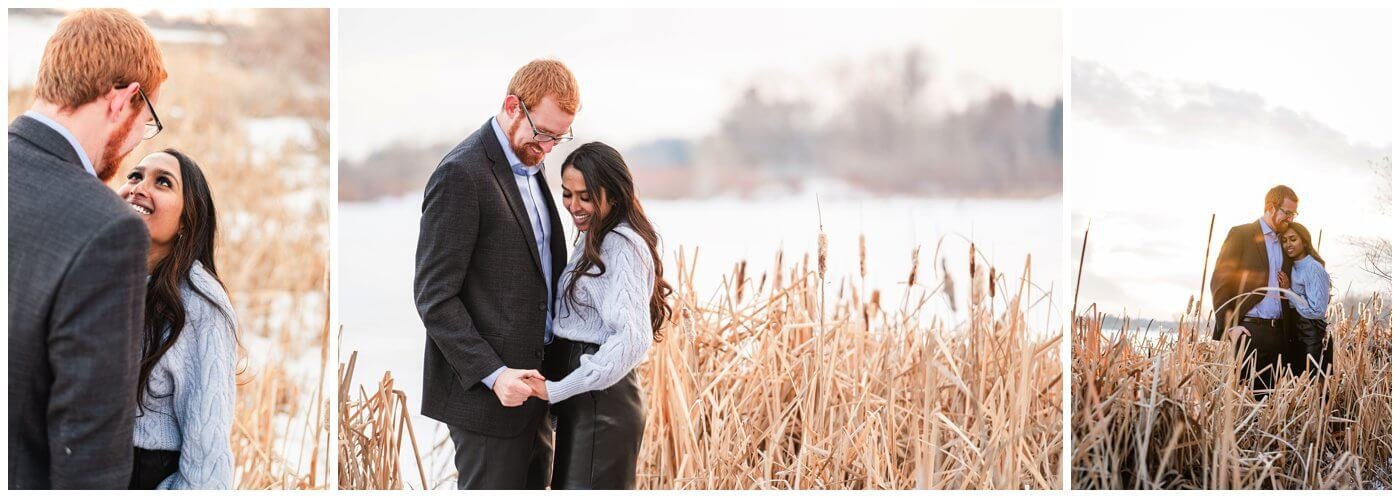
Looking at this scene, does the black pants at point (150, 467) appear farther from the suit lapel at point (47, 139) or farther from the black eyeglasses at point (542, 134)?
the black eyeglasses at point (542, 134)

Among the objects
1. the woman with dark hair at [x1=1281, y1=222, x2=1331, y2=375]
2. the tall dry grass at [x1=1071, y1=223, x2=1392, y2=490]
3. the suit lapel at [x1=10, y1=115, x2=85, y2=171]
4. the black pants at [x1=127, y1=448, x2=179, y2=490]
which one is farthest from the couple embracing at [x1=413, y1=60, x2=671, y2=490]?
the woman with dark hair at [x1=1281, y1=222, x2=1331, y2=375]

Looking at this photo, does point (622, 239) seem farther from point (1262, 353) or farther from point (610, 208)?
point (1262, 353)

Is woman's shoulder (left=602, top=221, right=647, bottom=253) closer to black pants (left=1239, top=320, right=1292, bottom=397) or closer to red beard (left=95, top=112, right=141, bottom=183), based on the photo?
red beard (left=95, top=112, right=141, bottom=183)

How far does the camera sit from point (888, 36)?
361 centimetres

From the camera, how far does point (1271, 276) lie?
369 cm

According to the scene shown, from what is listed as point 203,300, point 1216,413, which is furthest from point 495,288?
point 1216,413

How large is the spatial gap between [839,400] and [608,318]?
2.70ft

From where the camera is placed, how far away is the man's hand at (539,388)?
3.39 m

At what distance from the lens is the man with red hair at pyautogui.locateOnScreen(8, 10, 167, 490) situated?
8.41 ft

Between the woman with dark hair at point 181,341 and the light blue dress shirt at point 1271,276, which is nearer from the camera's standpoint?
the woman with dark hair at point 181,341

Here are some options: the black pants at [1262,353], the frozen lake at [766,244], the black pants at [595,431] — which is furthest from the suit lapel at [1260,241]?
the black pants at [595,431]

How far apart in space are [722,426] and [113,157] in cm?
199

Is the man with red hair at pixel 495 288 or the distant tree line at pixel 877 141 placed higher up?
the distant tree line at pixel 877 141

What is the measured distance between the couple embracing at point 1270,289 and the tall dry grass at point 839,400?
2.12 ft
